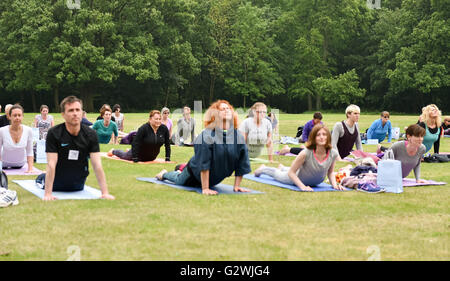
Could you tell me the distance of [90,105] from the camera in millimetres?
46219

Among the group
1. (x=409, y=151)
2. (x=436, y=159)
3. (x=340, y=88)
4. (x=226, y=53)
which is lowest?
(x=436, y=159)

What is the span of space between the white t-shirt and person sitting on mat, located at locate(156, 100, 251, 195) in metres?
3.64

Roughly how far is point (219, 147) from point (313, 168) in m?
1.61

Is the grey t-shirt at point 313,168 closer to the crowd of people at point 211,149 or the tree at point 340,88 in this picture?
the crowd of people at point 211,149

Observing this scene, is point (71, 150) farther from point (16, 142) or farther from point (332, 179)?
point (332, 179)

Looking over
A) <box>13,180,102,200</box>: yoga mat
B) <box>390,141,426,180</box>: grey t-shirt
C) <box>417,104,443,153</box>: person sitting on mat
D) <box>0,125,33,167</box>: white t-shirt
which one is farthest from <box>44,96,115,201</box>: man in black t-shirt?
<box>417,104,443,153</box>: person sitting on mat

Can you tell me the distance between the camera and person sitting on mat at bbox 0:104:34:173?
950 centimetres

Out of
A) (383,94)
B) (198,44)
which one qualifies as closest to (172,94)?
(198,44)

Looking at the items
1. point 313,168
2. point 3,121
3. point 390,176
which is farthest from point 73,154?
point 3,121

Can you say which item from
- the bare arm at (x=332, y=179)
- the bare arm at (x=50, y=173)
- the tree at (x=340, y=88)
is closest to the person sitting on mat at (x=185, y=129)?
the bare arm at (x=332, y=179)

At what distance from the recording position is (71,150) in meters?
7.09
